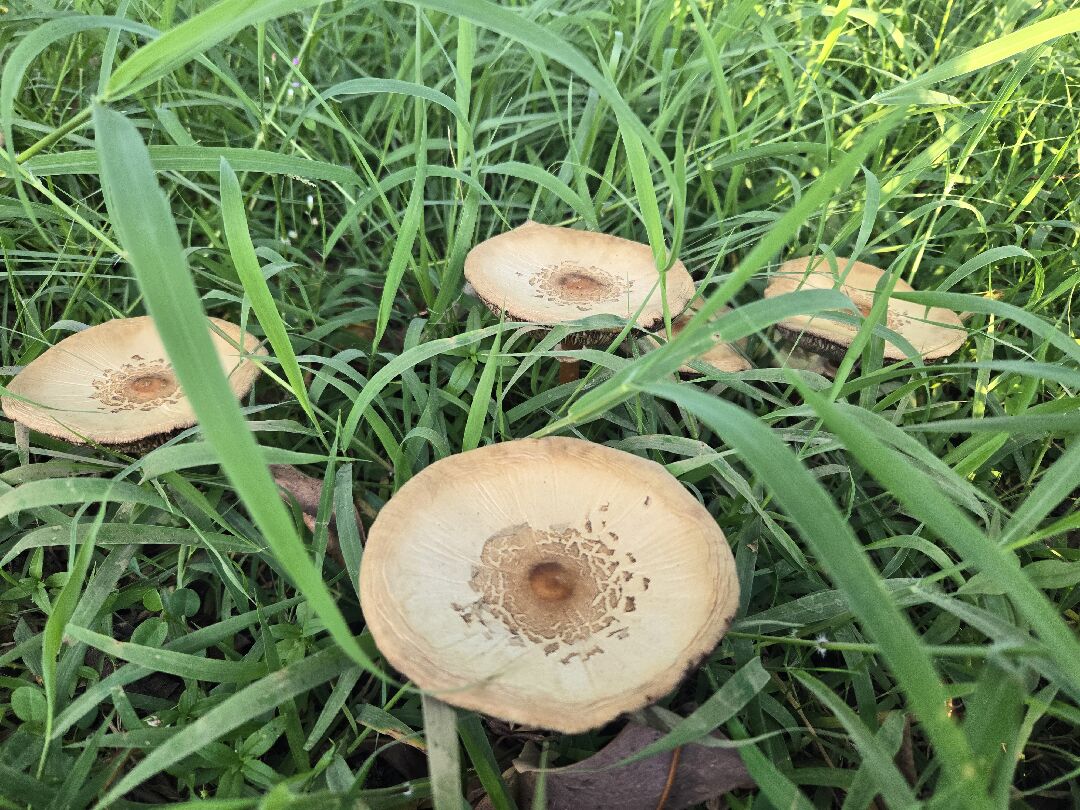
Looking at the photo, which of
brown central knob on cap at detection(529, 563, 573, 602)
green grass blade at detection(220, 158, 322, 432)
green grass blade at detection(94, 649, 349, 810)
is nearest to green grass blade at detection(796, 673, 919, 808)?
brown central knob on cap at detection(529, 563, 573, 602)

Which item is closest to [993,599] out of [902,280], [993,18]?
[902,280]

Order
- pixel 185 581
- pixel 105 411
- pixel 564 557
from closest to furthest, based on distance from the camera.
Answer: pixel 564 557 → pixel 185 581 → pixel 105 411

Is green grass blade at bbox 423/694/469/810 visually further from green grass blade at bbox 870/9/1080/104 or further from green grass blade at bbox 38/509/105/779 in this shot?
green grass blade at bbox 870/9/1080/104

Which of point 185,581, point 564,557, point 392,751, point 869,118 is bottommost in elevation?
point 392,751

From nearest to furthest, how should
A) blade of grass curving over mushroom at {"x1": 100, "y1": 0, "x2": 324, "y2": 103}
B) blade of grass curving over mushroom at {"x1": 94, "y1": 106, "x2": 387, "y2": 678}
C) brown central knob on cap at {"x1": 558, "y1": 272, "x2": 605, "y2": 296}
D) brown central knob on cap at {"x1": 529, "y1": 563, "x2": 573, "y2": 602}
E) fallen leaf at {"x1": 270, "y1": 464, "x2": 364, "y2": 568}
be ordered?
1. blade of grass curving over mushroom at {"x1": 94, "y1": 106, "x2": 387, "y2": 678}
2. blade of grass curving over mushroom at {"x1": 100, "y1": 0, "x2": 324, "y2": 103}
3. brown central knob on cap at {"x1": 529, "y1": 563, "x2": 573, "y2": 602}
4. fallen leaf at {"x1": 270, "y1": 464, "x2": 364, "y2": 568}
5. brown central knob on cap at {"x1": 558, "y1": 272, "x2": 605, "y2": 296}

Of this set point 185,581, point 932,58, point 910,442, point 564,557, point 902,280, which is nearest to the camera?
point 910,442

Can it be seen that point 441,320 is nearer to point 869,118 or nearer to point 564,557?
point 564,557

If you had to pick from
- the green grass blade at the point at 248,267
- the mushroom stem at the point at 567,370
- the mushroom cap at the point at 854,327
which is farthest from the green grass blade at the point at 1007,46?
the green grass blade at the point at 248,267
